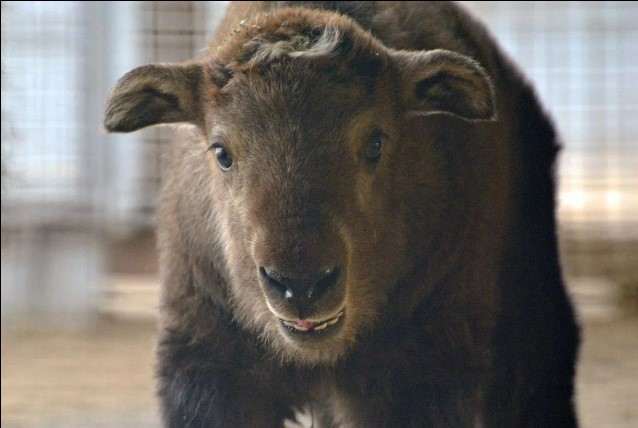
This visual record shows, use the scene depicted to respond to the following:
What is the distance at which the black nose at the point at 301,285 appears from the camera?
10.8ft

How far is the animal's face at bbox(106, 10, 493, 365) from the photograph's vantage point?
3.41 m

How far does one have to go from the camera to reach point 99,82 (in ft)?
29.4

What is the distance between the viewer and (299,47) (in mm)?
3771

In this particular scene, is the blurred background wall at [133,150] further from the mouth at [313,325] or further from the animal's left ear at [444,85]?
the mouth at [313,325]

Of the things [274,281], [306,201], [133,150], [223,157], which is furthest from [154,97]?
[133,150]

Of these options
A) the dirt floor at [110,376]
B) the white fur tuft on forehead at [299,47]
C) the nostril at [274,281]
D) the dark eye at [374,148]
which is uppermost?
the white fur tuft on forehead at [299,47]

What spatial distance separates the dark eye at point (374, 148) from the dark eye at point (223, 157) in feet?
1.48

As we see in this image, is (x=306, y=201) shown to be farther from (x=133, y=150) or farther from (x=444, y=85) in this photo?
(x=133, y=150)

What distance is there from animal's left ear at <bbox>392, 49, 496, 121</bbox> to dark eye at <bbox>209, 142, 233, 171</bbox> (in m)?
0.67

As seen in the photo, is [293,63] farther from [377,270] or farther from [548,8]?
[548,8]

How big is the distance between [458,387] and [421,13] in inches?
60.9

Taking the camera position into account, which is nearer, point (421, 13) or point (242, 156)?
point (242, 156)

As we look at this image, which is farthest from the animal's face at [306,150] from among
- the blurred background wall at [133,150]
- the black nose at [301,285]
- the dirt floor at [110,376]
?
the blurred background wall at [133,150]

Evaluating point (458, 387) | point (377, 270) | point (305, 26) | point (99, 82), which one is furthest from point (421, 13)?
point (99, 82)
